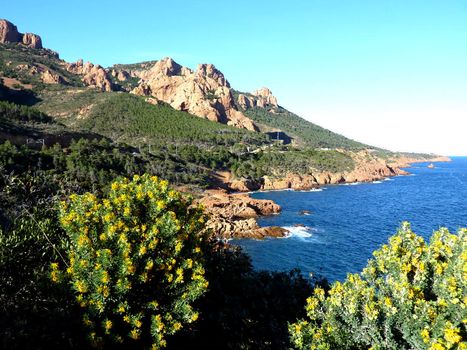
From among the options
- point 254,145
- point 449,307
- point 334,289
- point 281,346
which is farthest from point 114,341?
point 254,145

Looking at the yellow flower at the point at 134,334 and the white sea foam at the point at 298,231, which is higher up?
the yellow flower at the point at 134,334

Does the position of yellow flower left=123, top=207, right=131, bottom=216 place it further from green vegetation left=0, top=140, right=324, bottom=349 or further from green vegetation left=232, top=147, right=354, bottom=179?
green vegetation left=232, top=147, right=354, bottom=179

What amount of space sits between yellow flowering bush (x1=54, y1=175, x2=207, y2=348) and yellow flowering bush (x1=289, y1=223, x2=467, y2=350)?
4566 millimetres

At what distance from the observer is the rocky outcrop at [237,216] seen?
58656mm

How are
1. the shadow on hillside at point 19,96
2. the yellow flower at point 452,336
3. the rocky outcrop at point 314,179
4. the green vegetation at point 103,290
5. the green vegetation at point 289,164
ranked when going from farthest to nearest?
the shadow on hillside at point 19,96
the green vegetation at point 289,164
the rocky outcrop at point 314,179
the green vegetation at point 103,290
the yellow flower at point 452,336

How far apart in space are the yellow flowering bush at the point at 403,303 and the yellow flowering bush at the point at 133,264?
4.57m

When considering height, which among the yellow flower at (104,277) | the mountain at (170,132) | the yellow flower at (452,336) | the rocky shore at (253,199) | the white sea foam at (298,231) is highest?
the mountain at (170,132)

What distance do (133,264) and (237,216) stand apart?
57.7 meters

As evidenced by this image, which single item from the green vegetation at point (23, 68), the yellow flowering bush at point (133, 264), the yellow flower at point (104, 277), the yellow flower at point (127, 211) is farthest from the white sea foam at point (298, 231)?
the green vegetation at point (23, 68)

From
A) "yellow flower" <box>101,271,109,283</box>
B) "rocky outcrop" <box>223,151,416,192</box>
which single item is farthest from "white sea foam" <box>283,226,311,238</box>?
"yellow flower" <box>101,271,109,283</box>

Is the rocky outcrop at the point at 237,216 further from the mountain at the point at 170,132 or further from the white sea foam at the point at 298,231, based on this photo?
the mountain at the point at 170,132

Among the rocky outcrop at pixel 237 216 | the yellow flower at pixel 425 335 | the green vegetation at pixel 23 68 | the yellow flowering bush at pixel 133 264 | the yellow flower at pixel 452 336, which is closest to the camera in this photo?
the yellow flower at pixel 452 336

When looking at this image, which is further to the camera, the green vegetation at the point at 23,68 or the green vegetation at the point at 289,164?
the green vegetation at the point at 23,68

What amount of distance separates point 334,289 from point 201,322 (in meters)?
6.83
